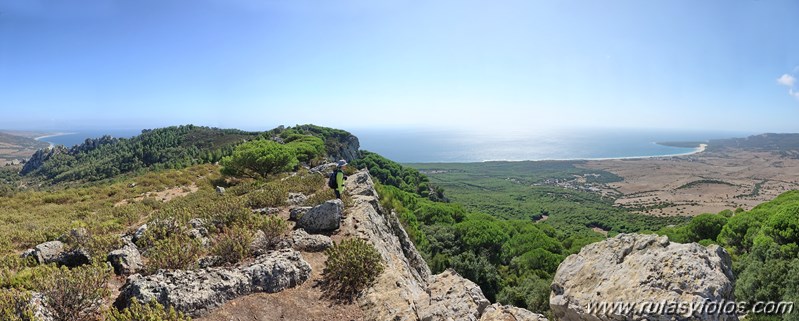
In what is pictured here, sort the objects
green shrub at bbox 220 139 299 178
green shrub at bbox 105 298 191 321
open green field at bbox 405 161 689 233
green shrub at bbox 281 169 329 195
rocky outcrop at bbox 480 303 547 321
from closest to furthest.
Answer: green shrub at bbox 105 298 191 321 < rocky outcrop at bbox 480 303 547 321 < green shrub at bbox 281 169 329 195 < green shrub at bbox 220 139 299 178 < open green field at bbox 405 161 689 233

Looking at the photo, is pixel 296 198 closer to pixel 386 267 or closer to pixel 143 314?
pixel 386 267

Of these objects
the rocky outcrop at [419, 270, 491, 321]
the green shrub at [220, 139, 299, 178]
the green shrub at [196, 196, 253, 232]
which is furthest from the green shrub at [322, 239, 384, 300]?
the green shrub at [220, 139, 299, 178]

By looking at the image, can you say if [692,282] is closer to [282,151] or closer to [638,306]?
[638,306]

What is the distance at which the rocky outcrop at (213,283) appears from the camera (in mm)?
6941

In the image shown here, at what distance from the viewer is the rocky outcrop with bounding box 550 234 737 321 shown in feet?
19.9

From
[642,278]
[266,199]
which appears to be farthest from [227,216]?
[642,278]

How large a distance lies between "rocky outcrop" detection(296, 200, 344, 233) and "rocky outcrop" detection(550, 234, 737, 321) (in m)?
7.41

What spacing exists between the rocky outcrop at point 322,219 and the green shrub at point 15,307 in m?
7.26

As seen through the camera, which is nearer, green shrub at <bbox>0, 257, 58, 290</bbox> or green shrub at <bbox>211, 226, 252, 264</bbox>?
green shrub at <bbox>0, 257, 58, 290</bbox>

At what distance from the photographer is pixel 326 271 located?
959 centimetres

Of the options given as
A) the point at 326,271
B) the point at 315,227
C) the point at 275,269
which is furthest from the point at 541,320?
the point at 315,227

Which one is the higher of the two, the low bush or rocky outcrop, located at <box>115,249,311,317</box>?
the low bush

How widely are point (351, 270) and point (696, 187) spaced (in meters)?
178

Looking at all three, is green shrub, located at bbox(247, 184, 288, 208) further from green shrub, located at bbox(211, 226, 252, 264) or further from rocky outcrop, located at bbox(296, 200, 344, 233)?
green shrub, located at bbox(211, 226, 252, 264)
